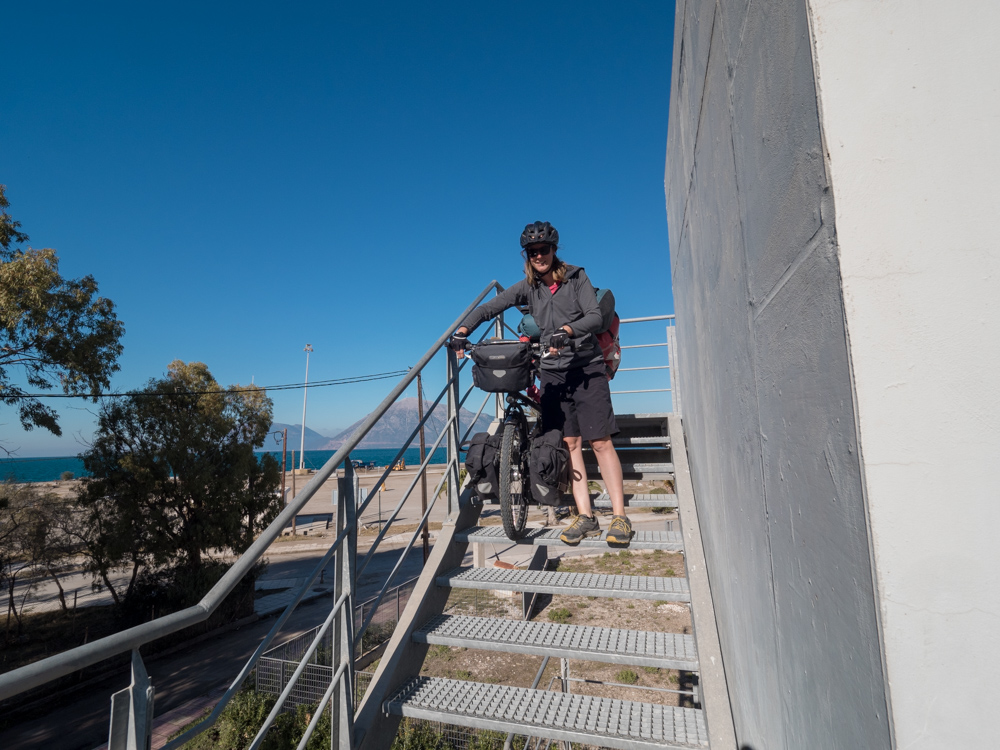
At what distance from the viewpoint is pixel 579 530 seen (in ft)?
10.5

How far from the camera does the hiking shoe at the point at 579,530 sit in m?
3.20

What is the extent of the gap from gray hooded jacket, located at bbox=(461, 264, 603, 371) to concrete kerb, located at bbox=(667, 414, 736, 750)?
1.12m

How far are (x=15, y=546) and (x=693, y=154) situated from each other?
1848cm

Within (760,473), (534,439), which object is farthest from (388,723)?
(760,473)

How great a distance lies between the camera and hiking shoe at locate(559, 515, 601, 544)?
320 centimetres

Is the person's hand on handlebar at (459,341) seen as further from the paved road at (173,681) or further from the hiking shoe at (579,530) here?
the paved road at (173,681)

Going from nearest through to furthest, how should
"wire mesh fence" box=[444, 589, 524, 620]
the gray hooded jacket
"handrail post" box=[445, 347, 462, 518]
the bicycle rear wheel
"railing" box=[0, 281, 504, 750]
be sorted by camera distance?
"railing" box=[0, 281, 504, 750] → the gray hooded jacket → the bicycle rear wheel → "handrail post" box=[445, 347, 462, 518] → "wire mesh fence" box=[444, 589, 524, 620]

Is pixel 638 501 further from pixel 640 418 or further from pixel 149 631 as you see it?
pixel 149 631

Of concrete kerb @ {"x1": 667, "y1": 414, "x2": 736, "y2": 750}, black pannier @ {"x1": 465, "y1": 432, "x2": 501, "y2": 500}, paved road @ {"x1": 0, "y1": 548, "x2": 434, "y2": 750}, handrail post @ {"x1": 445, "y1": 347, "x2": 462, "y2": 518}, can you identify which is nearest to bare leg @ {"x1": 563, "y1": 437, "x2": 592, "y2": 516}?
black pannier @ {"x1": 465, "y1": 432, "x2": 501, "y2": 500}

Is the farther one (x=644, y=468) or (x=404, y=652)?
(x=644, y=468)

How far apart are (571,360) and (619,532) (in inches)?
39.7

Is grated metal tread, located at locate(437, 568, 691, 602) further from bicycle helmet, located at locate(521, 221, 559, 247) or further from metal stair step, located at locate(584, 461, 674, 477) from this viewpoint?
bicycle helmet, located at locate(521, 221, 559, 247)

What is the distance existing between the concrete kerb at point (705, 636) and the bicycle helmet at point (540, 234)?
187 centimetres

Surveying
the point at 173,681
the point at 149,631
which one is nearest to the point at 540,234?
the point at 149,631
